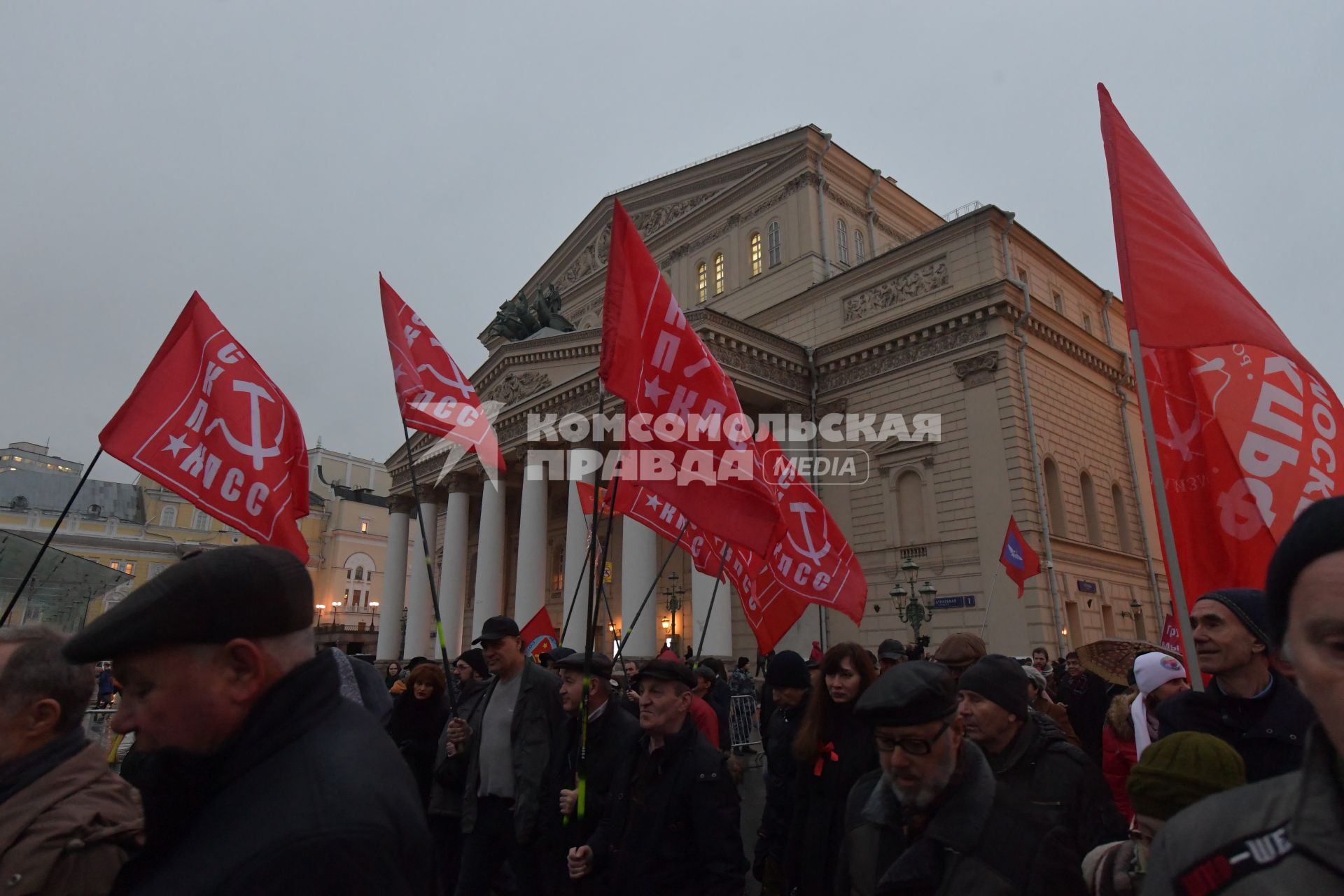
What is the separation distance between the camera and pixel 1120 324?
28297 millimetres

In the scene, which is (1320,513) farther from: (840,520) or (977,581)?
(840,520)

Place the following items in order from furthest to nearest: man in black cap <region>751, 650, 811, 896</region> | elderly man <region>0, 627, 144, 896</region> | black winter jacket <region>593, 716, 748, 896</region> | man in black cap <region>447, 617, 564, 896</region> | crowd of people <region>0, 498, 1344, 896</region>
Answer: man in black cap <region>447, 617, 564, 896</region> → man in black cap <region>751, 650, 811, 896</region> → black winter jacket <region>593, 716, 748, 896</region> → elderly man <region>0, 627, 144, 896</region> → crowd of people <region>0, 498, 1344, 896</region>

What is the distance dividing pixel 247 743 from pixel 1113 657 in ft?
24.3

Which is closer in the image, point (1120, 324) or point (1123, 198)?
point (1123, 198)

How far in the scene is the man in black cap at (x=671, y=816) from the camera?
346cm

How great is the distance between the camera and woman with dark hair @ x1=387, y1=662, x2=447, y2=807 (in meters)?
5.62

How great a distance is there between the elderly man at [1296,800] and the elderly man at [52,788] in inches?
88.7

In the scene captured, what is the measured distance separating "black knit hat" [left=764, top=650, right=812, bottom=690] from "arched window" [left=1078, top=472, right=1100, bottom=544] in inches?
759

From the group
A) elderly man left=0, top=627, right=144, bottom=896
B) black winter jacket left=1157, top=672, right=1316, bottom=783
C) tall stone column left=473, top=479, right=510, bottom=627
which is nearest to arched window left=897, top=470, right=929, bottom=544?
tall stone column left=473, top=479, right=510, bottom=627

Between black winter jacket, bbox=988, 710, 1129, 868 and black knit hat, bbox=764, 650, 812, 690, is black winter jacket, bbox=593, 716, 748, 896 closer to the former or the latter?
black knit hat, bbox=764, 650, 812, 690

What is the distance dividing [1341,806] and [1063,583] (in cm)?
1977

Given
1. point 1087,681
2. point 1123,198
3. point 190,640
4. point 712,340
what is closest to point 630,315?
point 1123,198

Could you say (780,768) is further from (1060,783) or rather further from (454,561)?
(454,561)

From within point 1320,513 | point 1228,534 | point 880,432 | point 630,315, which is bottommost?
point 1320,513
